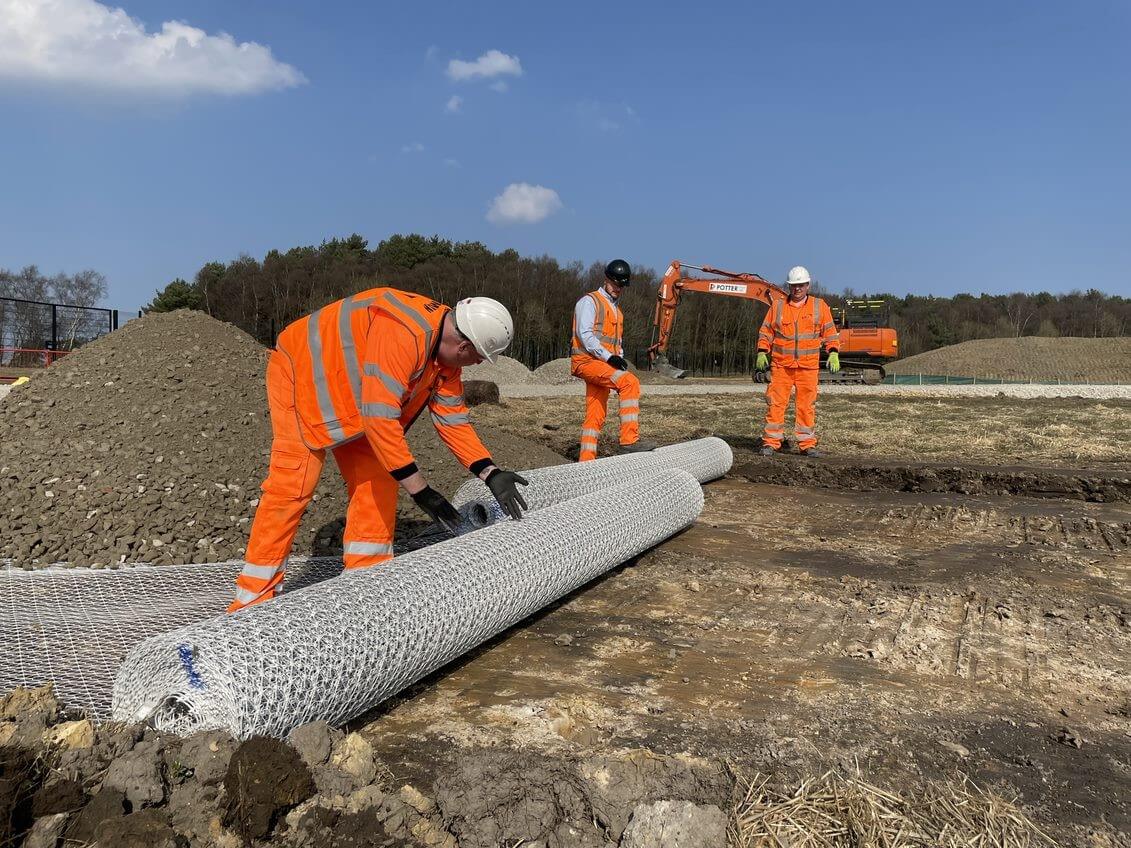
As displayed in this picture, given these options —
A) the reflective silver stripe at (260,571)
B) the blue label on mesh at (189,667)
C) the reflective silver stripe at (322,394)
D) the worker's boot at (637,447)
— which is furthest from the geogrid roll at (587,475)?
the blue label on mesh at (189,667)

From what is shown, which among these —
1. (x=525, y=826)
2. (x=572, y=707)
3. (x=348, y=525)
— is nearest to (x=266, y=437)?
(x=348, y=525)

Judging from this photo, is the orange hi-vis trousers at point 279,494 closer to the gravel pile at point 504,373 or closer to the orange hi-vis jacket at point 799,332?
the orange hi-vis jacket at point 799,332

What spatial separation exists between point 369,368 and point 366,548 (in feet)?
3.59

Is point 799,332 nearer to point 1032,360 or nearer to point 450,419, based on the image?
point 450,419

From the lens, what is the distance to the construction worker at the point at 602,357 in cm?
809

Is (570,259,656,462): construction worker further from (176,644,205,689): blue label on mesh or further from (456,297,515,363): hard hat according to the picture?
(176,644,205,689): blue label on mesh

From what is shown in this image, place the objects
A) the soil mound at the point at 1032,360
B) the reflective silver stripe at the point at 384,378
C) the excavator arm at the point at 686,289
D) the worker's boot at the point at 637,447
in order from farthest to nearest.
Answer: the soil mound at the point at 1032,360, the excavator arm at the point at 686,289, the worker's boot at the point at 637,447, the reflective silver stripe at the point at 384,378

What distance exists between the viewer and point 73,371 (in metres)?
7.98

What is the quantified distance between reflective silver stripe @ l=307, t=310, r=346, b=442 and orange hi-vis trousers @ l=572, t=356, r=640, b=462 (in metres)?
4.40

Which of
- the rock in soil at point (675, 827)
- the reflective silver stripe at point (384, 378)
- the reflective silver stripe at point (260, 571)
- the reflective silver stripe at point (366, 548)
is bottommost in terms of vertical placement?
the rock in soil at point (675, 827)

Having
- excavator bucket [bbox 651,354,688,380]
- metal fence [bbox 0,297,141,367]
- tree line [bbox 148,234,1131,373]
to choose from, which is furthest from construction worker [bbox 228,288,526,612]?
tree line [bbox 148,234,1131,373]

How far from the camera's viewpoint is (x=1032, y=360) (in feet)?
152

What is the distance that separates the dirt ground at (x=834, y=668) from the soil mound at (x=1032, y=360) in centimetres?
4234

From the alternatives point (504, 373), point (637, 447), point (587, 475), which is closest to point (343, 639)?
point (587, 475)
